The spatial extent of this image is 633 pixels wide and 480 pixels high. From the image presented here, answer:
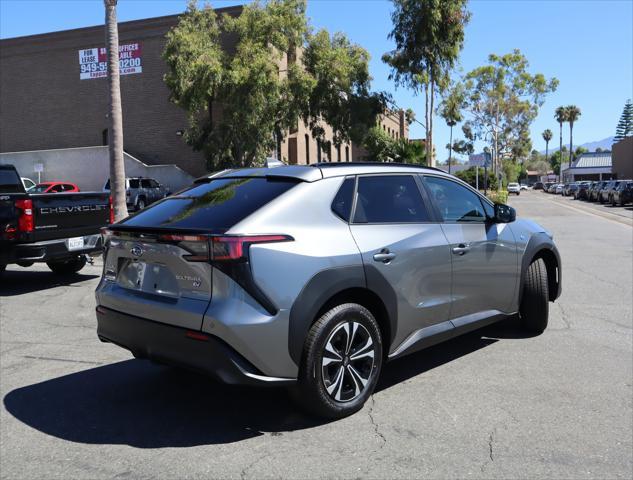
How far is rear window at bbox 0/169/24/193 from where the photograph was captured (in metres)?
9.19

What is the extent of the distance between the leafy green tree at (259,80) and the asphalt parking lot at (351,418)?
21150 mm

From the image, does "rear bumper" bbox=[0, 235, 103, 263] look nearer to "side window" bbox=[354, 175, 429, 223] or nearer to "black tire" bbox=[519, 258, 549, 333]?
"side window" bbox=[354, 175, 429, 223]

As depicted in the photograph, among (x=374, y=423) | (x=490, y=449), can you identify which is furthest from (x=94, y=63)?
(x=490, y=449)

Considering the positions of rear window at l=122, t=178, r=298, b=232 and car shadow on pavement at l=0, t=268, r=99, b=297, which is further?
car shadow on pavement at l=0, t=268, r=99, b=297

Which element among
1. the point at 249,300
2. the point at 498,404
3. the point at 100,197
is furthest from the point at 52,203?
the point at 498,404

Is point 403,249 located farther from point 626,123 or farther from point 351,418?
point 626,123

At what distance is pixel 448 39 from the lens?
27.7 metres

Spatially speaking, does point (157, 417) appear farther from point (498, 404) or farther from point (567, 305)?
point (567, 305)

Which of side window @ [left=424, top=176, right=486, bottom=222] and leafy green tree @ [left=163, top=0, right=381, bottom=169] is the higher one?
leafy green tree @ [left=163, top=0, right=381, bottom=169]

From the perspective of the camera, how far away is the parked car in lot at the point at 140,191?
95.1ft

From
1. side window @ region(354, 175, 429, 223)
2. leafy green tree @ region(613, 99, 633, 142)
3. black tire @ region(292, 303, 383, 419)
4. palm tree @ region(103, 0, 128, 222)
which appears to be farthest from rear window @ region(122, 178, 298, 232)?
leafy green tree @ region(613, 99, 633, 142)

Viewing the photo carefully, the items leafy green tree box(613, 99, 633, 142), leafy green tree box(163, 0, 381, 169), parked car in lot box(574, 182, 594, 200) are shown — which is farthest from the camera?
leafy green tree box(613, 99, 633, 142)

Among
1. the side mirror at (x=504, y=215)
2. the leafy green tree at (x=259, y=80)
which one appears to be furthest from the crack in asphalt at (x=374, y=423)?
the leafy green tree at (x=259, y=80)

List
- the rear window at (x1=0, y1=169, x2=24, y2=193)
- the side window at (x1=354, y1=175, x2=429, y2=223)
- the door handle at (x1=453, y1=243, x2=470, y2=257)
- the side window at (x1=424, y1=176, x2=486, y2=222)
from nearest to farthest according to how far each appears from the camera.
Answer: the side window at (x1=354, y1=175, x2=429, y2=223) < the door handle at (x1=453, y1=243, x2=470, y2=257) < the side window at (x1=424, y1=176, x2=486, y2=222) < the rear window at (x1=0, y1=169, x2=24, y2=193)
